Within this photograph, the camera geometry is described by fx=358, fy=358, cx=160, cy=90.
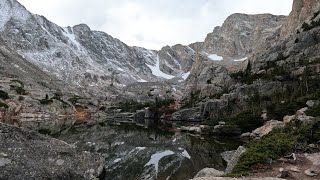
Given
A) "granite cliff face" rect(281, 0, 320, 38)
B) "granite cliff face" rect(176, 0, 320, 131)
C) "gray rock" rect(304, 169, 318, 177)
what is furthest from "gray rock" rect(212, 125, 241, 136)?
"granite cliff face" rect(281, 0, 320, 38)

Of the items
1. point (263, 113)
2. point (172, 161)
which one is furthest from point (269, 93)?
point (172, 161)

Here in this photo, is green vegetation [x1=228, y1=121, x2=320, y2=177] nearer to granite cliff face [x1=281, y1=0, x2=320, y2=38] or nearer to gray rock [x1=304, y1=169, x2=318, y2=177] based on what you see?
gray rock [x1=304, y1=169, x2=318, y2=177]

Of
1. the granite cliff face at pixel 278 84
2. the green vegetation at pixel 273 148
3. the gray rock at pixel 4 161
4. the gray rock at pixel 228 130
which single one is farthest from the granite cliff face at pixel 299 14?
the gray rock at pixel 4 161

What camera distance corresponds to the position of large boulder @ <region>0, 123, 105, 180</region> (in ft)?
47.2

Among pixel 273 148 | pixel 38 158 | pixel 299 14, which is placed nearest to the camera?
pixel 38 158

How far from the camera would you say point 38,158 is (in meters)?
15.4

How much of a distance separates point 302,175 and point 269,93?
231ft

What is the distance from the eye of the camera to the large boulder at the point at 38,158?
14383mm

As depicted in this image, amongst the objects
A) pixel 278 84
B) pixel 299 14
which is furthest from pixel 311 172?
pixel 299 14

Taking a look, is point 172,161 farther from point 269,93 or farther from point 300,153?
point 269,93

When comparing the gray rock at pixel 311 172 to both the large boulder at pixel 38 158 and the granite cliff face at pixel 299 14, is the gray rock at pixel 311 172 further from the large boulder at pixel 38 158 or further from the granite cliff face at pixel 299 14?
the granite cliff face at pixel 299 14

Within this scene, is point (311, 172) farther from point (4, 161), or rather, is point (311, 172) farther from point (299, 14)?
point (299, 14)

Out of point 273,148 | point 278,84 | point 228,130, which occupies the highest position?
point 278,84

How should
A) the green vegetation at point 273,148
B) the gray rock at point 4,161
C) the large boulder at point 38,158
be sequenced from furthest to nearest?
1. the green vegetation at point 273,148
2. the large boulder at point 38,158
3. the gray rock at point 4,161
